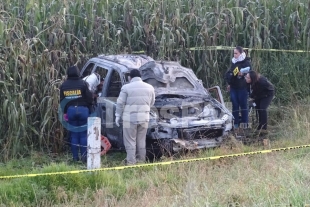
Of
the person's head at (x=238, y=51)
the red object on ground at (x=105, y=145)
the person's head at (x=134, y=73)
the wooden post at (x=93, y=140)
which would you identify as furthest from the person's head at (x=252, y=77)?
the wooden post at (x=93, y=140)

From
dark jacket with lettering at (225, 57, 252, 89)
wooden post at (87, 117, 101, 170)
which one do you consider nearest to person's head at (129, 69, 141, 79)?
wooden post at (87, 117, 101, 170)

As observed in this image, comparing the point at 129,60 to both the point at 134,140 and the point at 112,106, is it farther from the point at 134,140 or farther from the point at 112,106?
the point at 134,140

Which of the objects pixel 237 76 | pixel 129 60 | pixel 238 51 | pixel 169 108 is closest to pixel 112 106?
pixel 169 108

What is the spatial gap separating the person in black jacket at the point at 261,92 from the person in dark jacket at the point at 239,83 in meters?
0.18

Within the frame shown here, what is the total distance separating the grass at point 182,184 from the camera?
607 cm

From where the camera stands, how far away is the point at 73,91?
9.65 meters

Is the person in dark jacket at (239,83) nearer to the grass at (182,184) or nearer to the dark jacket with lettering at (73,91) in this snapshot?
the grass at (182,184)

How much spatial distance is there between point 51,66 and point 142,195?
Answer: 402cm

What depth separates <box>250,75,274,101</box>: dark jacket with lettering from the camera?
1124cm

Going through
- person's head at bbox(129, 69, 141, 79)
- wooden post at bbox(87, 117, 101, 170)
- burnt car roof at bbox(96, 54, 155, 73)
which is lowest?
wooden post at bbox(87, 117, 101, 170)

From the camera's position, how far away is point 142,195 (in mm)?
7188

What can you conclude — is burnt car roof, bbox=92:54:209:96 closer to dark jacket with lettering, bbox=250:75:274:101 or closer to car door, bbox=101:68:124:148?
car door, bbox=101:68:124:148

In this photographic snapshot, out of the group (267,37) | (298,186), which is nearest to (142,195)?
(298,186)

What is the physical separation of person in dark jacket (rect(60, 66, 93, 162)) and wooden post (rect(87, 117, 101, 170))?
5.69ft
